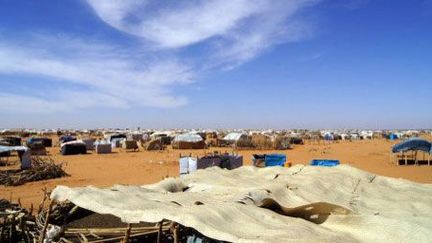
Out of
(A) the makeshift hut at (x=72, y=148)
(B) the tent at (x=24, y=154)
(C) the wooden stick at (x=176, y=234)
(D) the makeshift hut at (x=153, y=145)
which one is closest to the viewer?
(C) the wooden stick at (x=176, y=234)

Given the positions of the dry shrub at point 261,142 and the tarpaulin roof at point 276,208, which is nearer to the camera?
the tarpaulin roof at point 276,208

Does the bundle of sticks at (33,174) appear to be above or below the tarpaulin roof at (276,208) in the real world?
below

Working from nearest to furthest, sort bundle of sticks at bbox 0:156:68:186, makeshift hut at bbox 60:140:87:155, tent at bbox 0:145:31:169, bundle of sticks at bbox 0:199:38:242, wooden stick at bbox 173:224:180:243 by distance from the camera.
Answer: wooden stick at bbox 173:224:180:243 → bundle of sticks at bbox 0:199:38:242 → bundle of sticks at bbox 0:156:68:186 → tent at bbox 0:145:31:169 → makeshift hut at bbox 60:140:87:155

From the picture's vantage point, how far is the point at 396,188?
8.62 m

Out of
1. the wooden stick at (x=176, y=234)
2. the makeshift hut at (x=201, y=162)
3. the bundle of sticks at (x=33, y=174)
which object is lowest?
the bundle of sticks at (x=33, y=174)

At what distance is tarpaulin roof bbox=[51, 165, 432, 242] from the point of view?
4.66 metres

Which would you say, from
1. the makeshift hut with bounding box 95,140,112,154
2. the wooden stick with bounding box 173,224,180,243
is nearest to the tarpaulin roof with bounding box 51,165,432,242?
the wooden stick with bounding box 173,224,180,243

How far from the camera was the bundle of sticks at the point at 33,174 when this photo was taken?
1669 centimetres

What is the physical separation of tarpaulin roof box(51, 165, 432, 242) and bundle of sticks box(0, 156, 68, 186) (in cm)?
1165

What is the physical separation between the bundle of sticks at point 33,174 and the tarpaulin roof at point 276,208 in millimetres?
11653

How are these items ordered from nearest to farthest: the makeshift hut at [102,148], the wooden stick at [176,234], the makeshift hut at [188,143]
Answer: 1. the wooden stick at [176,234]
2. the makeshift hut at [102,148]
3. the makeshift hut at [188,143]

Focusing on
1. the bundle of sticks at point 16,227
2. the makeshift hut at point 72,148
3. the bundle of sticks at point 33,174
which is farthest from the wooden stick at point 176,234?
the makeshift hut at point 72,148

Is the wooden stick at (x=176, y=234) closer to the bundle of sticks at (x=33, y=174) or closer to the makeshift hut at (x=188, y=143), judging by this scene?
the bundle of sticks at (x=33, y=174)

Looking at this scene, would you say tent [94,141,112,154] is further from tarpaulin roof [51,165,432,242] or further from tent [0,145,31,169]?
tarpaulin roof [51,165,432,242]
